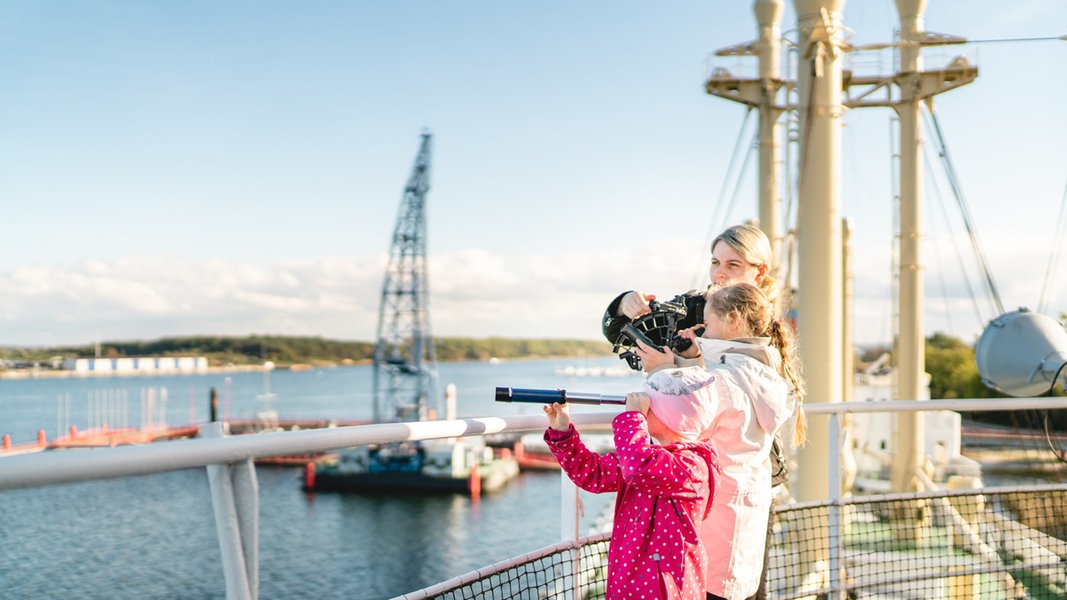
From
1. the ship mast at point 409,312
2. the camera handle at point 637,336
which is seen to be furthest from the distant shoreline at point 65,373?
the camera handle at point 637,336

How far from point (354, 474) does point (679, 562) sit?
131ft

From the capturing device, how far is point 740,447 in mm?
1777

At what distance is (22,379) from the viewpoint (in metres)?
158

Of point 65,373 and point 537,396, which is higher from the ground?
point 537,396

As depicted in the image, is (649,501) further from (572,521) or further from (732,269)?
(732,269)

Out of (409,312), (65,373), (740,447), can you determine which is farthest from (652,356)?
(65,373)

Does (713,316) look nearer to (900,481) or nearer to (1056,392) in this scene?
(1056,392)

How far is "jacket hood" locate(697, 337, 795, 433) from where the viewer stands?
1.76 m

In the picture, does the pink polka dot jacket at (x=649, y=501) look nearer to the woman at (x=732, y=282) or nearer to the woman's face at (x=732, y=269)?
the woman at (x=732, y=282)

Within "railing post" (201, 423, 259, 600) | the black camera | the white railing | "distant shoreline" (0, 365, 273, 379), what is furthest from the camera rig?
"distant shoreline" (0, 365, 273, 379)

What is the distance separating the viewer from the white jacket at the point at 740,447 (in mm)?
1751

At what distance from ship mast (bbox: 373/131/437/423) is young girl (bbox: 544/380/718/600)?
154 feet

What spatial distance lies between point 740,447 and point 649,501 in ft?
0.79

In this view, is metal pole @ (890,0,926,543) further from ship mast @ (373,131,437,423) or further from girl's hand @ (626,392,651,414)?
ship mast @ (373,131,437,423)
